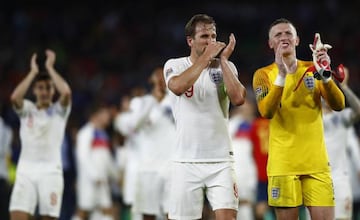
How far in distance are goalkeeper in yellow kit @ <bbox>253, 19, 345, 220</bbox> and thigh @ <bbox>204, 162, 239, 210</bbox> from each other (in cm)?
37

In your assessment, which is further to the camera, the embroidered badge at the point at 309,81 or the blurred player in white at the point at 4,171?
the blurred player in white at the point at 4,171

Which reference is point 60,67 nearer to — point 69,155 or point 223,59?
point 69,155

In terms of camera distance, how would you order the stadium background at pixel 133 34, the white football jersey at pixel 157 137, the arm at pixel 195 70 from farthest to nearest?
the stadium background at pixel 133 34 < the white football jersey at pixel 157 137 < the arm at pixel 195 70

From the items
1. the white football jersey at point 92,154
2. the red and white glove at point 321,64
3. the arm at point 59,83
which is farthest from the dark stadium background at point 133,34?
the red and white glove at point 321,64

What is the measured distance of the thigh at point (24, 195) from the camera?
34.9 ft

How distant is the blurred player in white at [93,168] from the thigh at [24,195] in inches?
198

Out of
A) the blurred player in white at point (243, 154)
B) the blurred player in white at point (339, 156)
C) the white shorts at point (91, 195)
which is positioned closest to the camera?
the blurred player in white at point (339, 156)

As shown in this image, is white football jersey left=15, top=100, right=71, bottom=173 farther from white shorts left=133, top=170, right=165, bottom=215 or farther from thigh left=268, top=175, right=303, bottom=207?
thigh left=268, top=175, right=303, bottom=207

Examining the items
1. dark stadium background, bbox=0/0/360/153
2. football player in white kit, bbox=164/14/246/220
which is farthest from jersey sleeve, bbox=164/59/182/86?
dark stadium background, bbox=0/0/360/153

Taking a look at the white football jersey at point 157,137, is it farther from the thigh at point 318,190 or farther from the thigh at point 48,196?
the thigh at point 318,190

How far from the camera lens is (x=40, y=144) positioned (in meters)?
10.8

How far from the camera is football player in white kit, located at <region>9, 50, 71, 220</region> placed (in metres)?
10.7

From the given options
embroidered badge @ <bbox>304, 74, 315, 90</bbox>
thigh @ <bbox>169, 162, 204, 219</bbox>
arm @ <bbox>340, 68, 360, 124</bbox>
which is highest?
arm @ <bbox>340, 68, 360, 124</bbox>

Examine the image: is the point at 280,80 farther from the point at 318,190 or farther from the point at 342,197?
the point at 342,197
